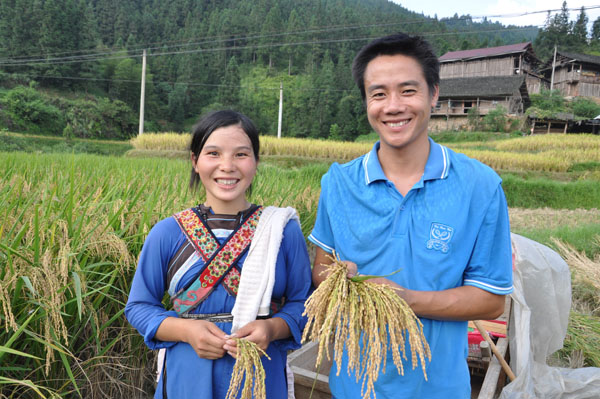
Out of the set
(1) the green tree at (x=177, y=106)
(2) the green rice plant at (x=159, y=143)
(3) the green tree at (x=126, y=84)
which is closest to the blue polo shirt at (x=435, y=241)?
(2) the green rice plant at (x=159, y=143)

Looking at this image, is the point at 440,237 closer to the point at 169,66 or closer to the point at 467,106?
the point at 467,106

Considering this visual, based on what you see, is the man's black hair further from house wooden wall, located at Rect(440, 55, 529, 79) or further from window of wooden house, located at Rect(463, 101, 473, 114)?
house wooden wall, located at Rect(440, 55, 529, 79)

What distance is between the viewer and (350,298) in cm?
105

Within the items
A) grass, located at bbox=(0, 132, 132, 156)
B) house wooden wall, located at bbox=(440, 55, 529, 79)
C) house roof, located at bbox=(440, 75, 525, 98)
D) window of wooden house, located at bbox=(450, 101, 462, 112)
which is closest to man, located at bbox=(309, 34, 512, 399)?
grass, located at bbox=(0, 132, 132, 156)

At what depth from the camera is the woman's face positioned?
132 centimetres

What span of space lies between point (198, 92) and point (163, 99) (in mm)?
3982

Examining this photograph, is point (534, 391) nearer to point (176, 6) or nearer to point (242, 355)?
point (242, 355)

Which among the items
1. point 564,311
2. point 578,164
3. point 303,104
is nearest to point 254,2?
point 303,104

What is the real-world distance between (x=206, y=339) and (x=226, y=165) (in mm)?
535

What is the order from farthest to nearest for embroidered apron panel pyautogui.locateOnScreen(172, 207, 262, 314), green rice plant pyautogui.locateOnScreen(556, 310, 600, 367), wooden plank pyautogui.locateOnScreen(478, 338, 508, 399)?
green rice plant pyautogui.locateOnScreen(556, 310, 600, 367)
wooden plank pyautogui.locateOnScreen(478, 338, 508, 399)
embroidered apron panel pyautogui.locateOnScreen(172, 207, 262, 314)

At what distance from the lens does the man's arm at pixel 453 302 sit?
1.12m

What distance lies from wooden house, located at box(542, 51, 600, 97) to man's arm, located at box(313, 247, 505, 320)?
40744 millimetres

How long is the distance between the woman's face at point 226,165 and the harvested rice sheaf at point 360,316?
45 cm

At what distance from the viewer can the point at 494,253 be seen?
47.4 inches
